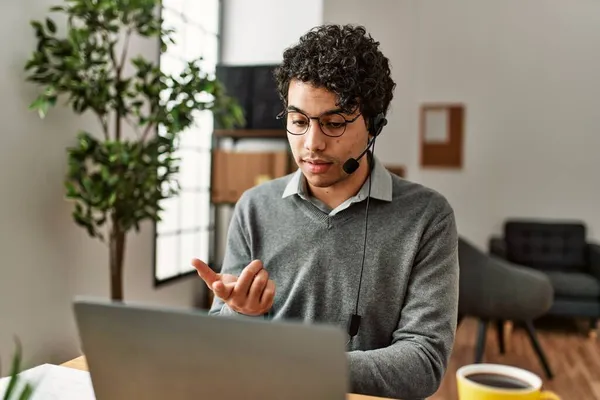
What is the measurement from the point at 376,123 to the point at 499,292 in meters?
2.54

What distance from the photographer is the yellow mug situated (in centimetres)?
83

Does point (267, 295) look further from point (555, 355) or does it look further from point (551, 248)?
point (551, 248)

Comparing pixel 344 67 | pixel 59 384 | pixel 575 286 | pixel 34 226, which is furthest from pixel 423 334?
pixel 575 286

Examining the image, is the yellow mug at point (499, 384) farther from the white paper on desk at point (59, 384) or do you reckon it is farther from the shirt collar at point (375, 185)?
the white paper on desk at point (59, 384)

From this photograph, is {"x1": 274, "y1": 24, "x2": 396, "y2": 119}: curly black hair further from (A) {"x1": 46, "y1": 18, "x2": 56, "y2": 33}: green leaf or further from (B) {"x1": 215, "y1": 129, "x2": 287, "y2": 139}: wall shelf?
(B) {"x1": 215, "y1": 129, "x2": 287, "y2": 139}: wall shelf

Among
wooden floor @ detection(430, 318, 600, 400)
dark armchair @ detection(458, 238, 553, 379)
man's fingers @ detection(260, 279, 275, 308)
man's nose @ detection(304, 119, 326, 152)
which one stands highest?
man's nose @ detection(304, 119, 326, 152)

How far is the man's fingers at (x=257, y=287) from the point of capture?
966mm

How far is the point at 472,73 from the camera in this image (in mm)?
5793

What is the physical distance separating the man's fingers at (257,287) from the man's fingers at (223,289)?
0.11 ft

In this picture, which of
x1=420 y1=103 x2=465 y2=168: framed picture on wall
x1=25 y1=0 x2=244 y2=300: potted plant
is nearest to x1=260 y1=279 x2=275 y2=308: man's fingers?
x1=25 y1=0 x2=244 y2=300: potted plant

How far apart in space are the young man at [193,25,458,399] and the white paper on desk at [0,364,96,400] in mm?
319

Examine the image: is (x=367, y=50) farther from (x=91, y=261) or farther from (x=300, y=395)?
(x=91, y=261)

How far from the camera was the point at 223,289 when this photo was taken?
96 cm

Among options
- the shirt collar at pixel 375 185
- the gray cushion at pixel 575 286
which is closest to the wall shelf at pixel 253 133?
the gray cushion at pixel 575 286
